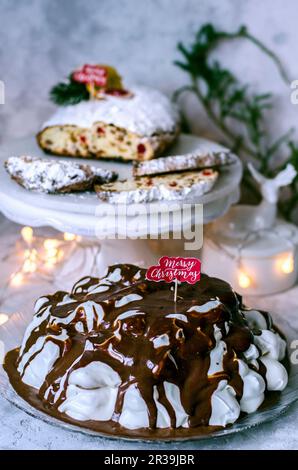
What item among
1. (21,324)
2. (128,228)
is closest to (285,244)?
(128,228)

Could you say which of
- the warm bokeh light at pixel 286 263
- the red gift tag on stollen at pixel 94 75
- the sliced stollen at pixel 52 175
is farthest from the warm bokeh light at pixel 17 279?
the warm bokeh light at pixel 286 263

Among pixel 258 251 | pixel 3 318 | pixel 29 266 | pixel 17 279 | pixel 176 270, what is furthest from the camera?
pixel 29 266

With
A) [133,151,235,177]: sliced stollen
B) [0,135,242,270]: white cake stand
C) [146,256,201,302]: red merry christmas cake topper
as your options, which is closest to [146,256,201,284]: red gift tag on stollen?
[146,256,201,302]: red merry christmas cake topper

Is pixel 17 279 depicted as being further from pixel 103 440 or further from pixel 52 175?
pixel 103 440

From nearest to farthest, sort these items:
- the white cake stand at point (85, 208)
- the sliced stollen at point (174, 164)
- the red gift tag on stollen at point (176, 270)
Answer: the red gift tag on stollen at point (176, 270) → the white cake stand at point (85, 208) → the sliced stollen at point (174, 164)

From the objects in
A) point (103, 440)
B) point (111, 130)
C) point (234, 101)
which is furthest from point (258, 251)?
point (103, 440)

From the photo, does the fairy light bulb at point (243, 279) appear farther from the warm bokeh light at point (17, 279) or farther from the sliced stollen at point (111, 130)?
the warm bokeh light at point (17, 279)
